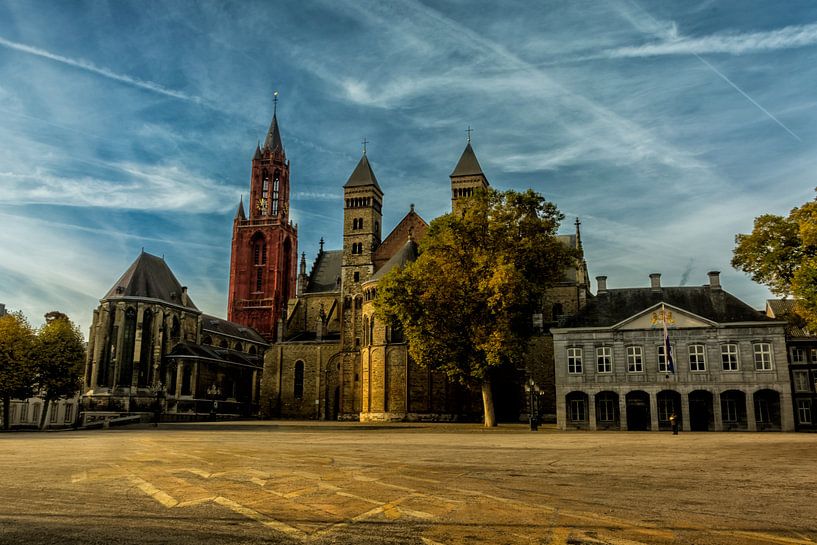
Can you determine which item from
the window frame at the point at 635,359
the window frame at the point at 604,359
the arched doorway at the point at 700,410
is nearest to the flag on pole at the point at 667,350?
the window frame at the point at 635,359

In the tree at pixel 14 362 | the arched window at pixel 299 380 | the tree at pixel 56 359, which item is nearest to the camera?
the tree at pixel 14 362

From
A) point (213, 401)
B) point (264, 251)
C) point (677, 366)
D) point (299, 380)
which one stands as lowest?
point (213, 401)

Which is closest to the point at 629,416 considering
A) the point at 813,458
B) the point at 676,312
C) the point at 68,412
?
the point at 676,312

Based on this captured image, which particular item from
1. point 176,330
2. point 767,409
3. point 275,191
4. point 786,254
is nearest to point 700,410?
point 767,409

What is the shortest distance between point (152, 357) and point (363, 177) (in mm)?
27659

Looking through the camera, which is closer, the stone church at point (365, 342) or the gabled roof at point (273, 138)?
the stone church at point (365, 342)

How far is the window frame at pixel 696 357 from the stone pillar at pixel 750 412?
111 inches

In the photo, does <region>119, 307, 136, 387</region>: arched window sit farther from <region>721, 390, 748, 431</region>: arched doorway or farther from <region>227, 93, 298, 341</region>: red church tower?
<region>721, 390, 748, 431</region>: arched doorway

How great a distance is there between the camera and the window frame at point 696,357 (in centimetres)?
3869

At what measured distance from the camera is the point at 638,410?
40.1 m

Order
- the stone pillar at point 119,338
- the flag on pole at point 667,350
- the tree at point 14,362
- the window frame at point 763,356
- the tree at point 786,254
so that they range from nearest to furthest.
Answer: the tree at point 786,254
the flag on pole at point 667,350
the window frame at point 763,356
the tree at point 14,362
the stone pillar at point 119,338

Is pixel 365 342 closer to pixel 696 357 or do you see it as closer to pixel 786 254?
pixel 696 357

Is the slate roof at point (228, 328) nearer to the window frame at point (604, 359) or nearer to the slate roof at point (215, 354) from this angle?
the slate roof at point (215, 354)

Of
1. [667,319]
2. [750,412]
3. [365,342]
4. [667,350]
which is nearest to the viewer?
[667,350]
